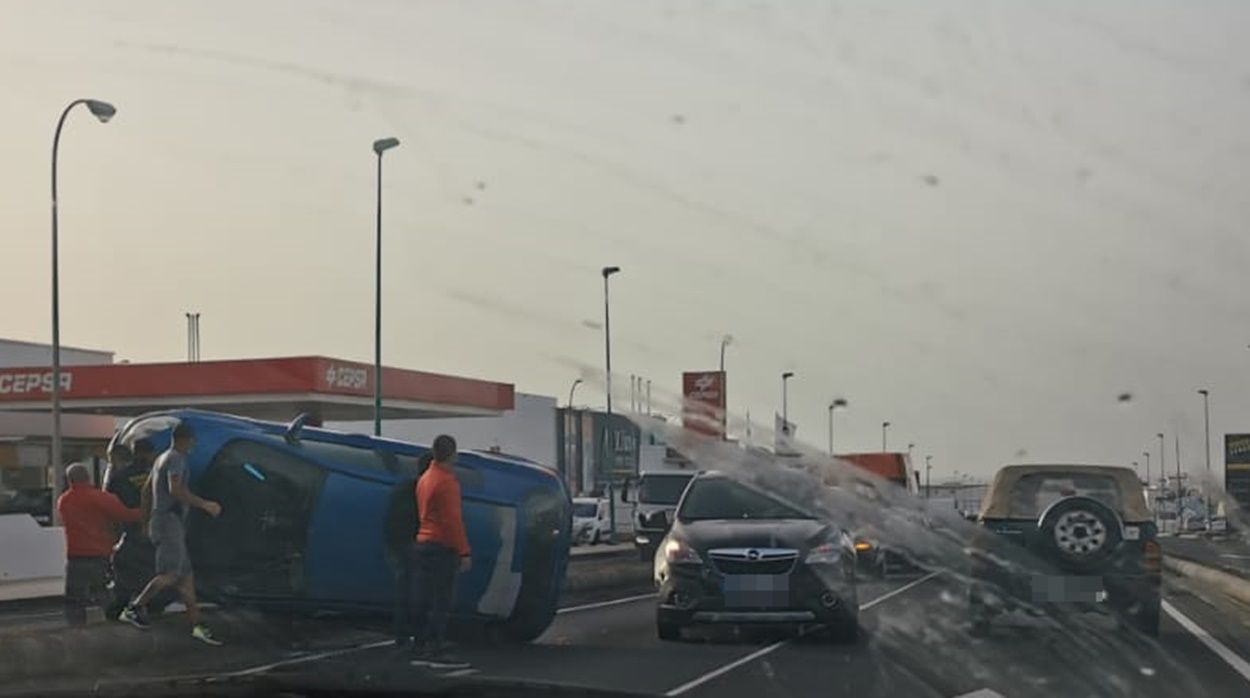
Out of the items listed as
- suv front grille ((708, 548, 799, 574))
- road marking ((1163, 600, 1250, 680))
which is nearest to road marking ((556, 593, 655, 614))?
suv front grille ((708, 548, 799, 574))

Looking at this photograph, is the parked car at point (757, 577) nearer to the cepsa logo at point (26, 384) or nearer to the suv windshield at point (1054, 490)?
the suv windshield at point (1054, 490)

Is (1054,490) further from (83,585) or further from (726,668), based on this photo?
(83,585)

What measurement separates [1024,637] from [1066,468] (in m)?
1.63

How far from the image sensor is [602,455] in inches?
2662

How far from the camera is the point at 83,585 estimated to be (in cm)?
1198

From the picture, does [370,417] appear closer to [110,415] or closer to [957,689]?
[110,415]

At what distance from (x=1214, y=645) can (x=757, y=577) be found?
4.04m

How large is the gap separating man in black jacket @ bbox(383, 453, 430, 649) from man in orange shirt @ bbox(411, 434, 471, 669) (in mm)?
109

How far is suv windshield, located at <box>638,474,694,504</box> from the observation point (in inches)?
1188

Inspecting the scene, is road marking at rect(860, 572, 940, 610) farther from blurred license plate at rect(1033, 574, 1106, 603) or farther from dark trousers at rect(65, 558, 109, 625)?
dark trousers at rect(65, 558, 109, 625)

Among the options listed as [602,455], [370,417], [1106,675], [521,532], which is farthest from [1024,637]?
[602,455]

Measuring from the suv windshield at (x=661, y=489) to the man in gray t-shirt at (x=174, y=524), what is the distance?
64.0 ft

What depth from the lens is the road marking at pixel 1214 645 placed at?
11.1 metres

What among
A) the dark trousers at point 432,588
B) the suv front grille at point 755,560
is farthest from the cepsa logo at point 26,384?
the dark trousers at point 432,588
